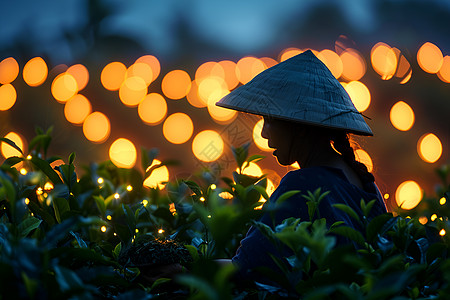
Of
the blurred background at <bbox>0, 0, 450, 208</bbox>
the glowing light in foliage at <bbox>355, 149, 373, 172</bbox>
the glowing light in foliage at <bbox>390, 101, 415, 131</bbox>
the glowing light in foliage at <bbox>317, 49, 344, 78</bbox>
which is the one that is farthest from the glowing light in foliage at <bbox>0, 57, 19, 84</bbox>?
the glowing light in foliage at <bbox>355, 149, 373, 172</bbox>

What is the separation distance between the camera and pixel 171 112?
7227 mm

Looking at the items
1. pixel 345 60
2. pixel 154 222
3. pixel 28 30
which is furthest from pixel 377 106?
pixel 154 222

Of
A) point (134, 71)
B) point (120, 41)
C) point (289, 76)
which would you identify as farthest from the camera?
point (134, 71)

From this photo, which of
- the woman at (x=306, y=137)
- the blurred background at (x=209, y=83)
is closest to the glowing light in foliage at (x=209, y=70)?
the blurred background at (x=209, y=83)

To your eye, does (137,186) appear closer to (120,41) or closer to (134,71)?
(120,41)

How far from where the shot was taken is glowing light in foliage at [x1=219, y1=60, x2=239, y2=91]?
21.9 feet

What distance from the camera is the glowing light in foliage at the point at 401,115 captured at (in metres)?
5.72

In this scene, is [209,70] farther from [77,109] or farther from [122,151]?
[77,109]

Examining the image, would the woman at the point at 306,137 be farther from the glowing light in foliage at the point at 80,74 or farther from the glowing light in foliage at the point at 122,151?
the glowing light in foliage at the point at 80,74

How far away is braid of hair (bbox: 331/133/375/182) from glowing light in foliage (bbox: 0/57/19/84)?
17.3 feet

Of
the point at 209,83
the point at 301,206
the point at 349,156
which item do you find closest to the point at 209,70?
the point at 209,83

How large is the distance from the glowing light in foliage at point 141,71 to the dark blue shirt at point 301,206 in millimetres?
5967

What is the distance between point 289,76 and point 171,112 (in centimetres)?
571

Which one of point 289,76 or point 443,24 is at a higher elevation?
point 443,24
